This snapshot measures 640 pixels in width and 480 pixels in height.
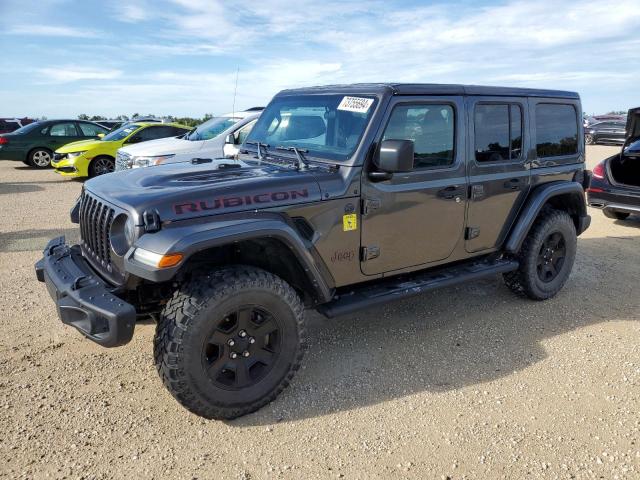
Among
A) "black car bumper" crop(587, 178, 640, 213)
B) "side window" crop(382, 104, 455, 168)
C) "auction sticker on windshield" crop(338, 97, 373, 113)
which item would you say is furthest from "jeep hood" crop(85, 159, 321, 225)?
"black car bumper" crop(587, 178, 640, 213)

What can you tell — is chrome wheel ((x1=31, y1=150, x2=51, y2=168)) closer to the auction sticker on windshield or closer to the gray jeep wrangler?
the gray jeep wrangler

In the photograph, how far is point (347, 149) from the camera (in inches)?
136

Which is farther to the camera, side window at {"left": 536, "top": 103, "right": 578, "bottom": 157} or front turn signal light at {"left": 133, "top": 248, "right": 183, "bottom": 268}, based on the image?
side window at {"left": 536, "top": 103, "right": 578, "bottom": 157}

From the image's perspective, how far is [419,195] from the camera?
3.67 meters

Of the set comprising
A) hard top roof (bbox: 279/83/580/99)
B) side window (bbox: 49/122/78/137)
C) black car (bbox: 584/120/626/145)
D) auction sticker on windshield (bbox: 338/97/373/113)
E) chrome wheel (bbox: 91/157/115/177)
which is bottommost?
chrome wheel (bbox: 91/157/115/177)

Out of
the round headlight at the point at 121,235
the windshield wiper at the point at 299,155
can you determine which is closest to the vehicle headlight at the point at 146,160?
the windshield wiper at the point at 299,155

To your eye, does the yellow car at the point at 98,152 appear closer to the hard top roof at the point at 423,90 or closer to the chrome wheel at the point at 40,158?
the chrome wheel at the point at 40,158

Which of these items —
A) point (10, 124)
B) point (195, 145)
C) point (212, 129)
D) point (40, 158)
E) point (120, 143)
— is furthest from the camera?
point (10, 124)

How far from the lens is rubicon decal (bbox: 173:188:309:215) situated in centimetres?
279

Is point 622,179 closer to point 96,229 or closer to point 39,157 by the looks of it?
point 96,229

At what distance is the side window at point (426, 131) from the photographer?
3584mm

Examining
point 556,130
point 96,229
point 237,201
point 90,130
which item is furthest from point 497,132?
point 90,130

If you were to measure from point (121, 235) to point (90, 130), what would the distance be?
13.3 meters

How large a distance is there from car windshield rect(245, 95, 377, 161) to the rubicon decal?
0.51 meters
